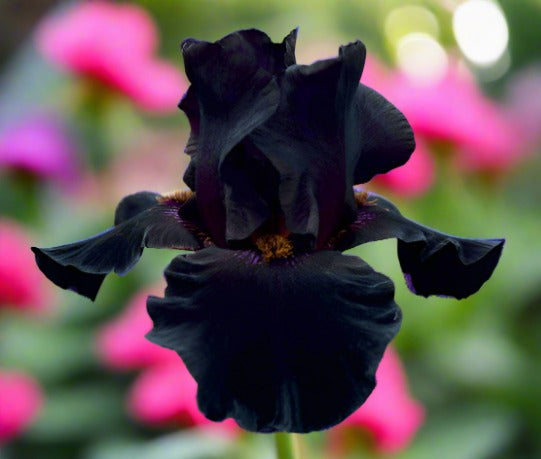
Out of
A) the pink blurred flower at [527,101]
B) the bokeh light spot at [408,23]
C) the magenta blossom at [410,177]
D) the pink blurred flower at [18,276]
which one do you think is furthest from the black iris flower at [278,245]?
the bokeh light spot at [408,23]

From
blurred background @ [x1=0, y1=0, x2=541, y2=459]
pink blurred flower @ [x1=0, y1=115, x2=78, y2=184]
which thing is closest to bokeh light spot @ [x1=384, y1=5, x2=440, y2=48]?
blurred background @ [x1=0, y1=0, x2=541, y2=459]

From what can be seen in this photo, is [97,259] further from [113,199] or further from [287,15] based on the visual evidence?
[287,15]

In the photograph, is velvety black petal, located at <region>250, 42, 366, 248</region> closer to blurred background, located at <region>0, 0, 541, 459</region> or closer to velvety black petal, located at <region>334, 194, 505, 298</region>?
velvety black petal, located at <region>334, 194, 505, 298</region>

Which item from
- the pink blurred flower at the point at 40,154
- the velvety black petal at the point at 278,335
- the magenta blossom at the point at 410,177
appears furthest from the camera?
the pink blurred flower at the point at 40,154

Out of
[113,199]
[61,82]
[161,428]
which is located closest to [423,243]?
[161,428]

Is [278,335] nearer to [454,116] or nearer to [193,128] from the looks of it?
[193,128]

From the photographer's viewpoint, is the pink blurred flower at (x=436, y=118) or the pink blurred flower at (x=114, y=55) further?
the pink blurred flower at (x=114, y=55)

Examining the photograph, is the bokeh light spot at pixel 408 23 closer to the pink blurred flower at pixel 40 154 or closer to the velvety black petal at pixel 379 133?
the pink blurred flower at pixel 40 154
